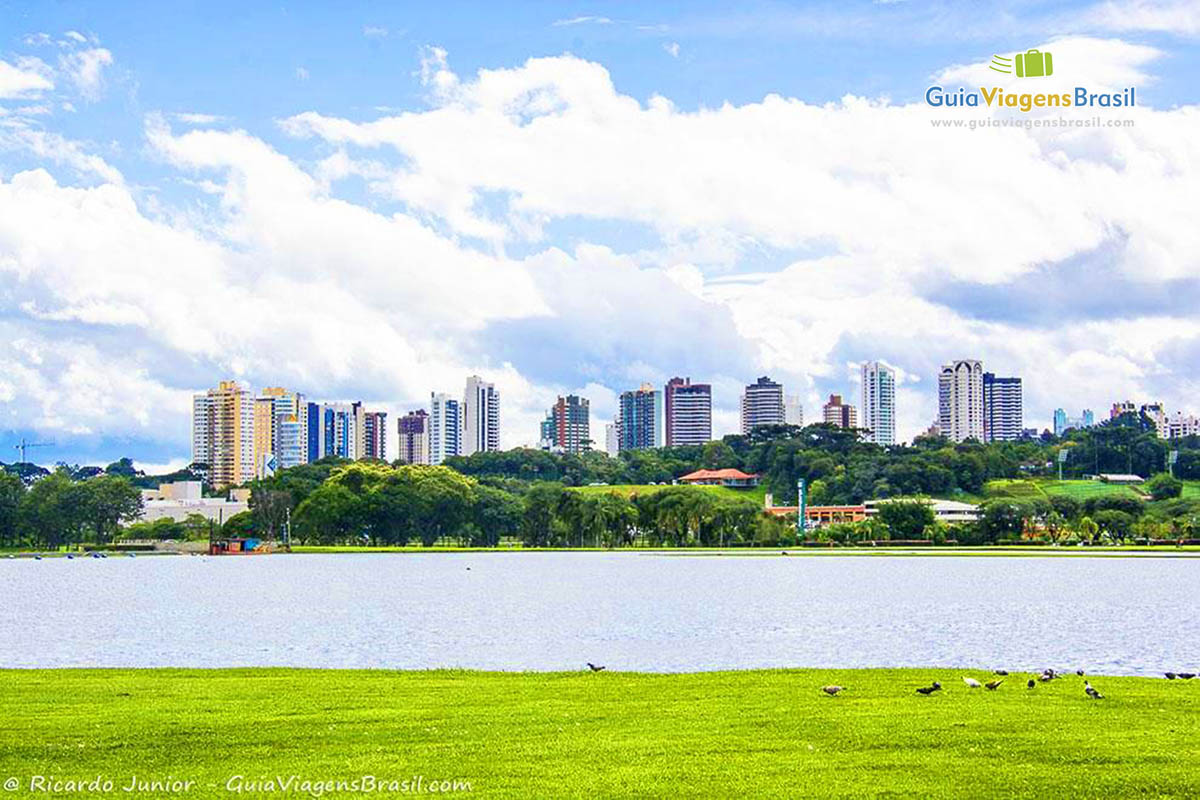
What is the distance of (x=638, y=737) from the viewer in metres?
17.4

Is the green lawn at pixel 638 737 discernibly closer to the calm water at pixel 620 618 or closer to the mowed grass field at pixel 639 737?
the mowed grass field at pixel 639 737

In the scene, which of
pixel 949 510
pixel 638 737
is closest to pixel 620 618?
pixel 638 737

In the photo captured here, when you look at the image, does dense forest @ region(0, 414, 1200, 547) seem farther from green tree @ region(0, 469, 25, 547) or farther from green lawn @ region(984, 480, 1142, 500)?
green lawn @ region(984, 480, 1142, 500)

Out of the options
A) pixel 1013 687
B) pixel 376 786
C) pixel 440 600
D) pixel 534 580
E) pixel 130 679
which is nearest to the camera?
pixel 376 786

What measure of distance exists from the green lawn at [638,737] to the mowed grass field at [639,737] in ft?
0.12

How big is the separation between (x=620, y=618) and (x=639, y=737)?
31580mm

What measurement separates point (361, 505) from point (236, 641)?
10803cm

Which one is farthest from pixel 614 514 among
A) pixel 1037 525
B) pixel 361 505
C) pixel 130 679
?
pixel 130 679

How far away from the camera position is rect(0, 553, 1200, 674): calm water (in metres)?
34.6

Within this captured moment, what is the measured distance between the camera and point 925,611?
51.6 m

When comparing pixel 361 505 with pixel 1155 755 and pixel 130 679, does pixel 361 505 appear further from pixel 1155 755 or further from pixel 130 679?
pixel 1155 755

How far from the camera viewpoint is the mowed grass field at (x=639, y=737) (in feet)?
48.8

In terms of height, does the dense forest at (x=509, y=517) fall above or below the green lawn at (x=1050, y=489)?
below

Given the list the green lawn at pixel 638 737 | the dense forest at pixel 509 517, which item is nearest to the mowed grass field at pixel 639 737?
the green lawn at pixel 638 737
